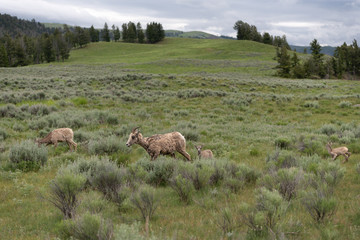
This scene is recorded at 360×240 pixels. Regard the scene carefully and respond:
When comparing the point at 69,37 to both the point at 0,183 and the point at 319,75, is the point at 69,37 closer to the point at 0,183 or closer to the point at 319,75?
the point at 319,75

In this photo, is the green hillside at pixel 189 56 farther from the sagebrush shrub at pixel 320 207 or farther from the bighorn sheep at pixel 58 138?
the sagebrush shrub at pixel 320 207

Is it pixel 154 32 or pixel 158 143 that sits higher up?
pixel 154 32

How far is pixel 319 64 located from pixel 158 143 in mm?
68755

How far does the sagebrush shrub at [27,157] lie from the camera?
7.28m

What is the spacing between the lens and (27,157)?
24.8 feet

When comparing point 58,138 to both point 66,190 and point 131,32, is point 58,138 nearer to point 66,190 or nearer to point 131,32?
point 66,190

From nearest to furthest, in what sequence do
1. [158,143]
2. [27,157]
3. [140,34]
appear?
[27,157]
[158,143]
[140,34]

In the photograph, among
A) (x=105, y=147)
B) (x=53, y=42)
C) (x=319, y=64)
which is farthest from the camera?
(x=53, y=42)

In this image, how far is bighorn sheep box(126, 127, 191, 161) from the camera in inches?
304

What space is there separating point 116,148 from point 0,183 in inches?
147

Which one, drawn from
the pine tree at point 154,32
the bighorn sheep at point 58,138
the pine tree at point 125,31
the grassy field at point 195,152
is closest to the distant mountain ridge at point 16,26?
the pine tree at point 125,31

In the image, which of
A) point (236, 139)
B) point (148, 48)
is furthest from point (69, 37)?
point (236, 139)

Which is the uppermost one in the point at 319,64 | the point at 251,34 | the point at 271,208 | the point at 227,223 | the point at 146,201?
the point at 251,34

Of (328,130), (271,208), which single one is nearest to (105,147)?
(271,208)
